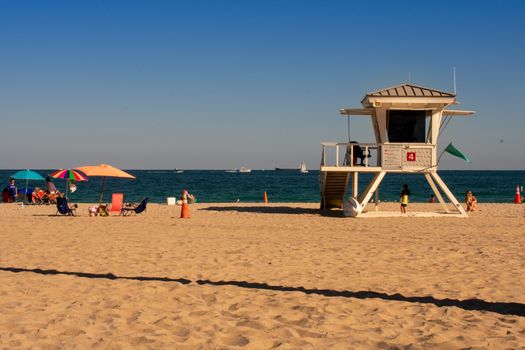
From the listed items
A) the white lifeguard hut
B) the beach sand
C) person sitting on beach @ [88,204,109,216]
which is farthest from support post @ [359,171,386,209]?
person sitting on beach @ [88,204,109,216]

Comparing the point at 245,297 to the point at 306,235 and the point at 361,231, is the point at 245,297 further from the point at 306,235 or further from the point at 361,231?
the point at 361,231

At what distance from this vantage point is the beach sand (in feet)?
18.9

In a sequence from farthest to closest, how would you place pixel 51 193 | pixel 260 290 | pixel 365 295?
1. pixel 51 193
2. pixel 260 290
3. pixel 365 295

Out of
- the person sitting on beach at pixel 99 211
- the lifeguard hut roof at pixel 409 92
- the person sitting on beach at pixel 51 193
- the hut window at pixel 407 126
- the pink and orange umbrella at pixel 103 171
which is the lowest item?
the person sitting on beach at pixel 99 211

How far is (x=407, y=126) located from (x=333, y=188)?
18.4 ft

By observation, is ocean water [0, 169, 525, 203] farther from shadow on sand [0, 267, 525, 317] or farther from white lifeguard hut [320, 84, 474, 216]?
shadow on sand [0, 267, 525, 317]

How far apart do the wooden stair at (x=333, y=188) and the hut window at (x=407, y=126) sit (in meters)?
3.29

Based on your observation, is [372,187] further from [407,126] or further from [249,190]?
[249,190]

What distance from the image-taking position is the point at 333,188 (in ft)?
83.7

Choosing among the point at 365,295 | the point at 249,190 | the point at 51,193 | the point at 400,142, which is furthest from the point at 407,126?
the point at 249,190

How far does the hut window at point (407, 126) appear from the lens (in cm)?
2095

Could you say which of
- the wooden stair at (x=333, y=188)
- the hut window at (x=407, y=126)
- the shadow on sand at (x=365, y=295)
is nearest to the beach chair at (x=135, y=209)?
the wooden stair at (x=333, y=188)

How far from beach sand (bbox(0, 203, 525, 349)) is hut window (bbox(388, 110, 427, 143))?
6.66 metres

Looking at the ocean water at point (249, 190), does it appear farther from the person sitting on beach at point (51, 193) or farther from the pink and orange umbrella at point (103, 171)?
the pink and orange umbrella at point (103, 171)
